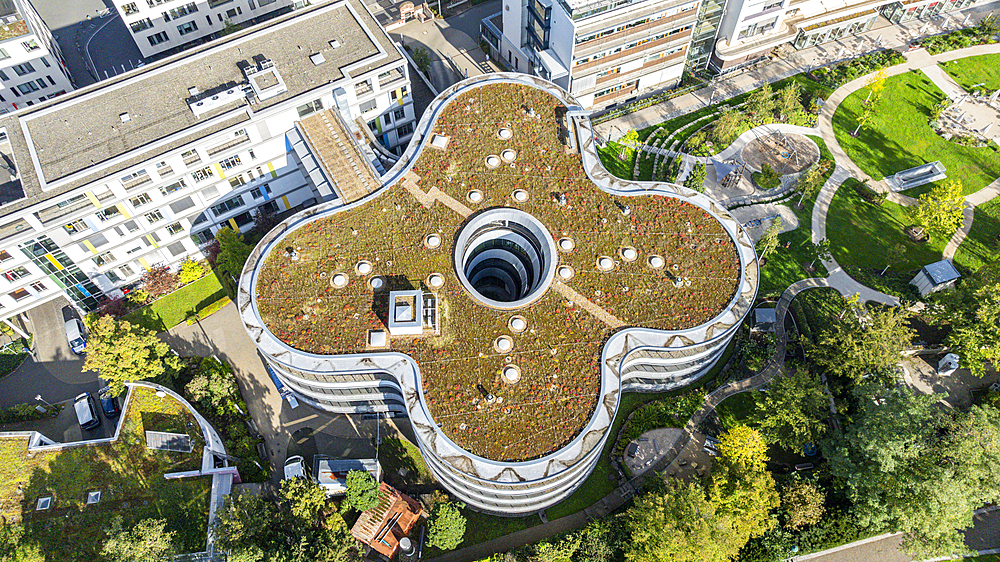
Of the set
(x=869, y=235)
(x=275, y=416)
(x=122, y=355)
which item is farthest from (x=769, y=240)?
(x=122, y=355)

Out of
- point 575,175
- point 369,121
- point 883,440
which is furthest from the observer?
point 369,121

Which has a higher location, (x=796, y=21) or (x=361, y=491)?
(x=796, y=21)

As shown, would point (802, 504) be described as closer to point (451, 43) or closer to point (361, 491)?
point (361, 491)

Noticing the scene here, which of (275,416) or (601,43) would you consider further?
(601,43)

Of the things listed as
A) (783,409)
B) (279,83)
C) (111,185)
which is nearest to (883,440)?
(783,409)

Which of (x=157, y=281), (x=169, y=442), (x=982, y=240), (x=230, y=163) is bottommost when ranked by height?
(x=169, y=442)

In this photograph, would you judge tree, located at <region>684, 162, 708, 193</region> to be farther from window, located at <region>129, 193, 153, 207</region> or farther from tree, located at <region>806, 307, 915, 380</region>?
window, located at <region>129, 193, 153, 207</region>

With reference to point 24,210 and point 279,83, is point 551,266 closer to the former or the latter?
point 279,83
